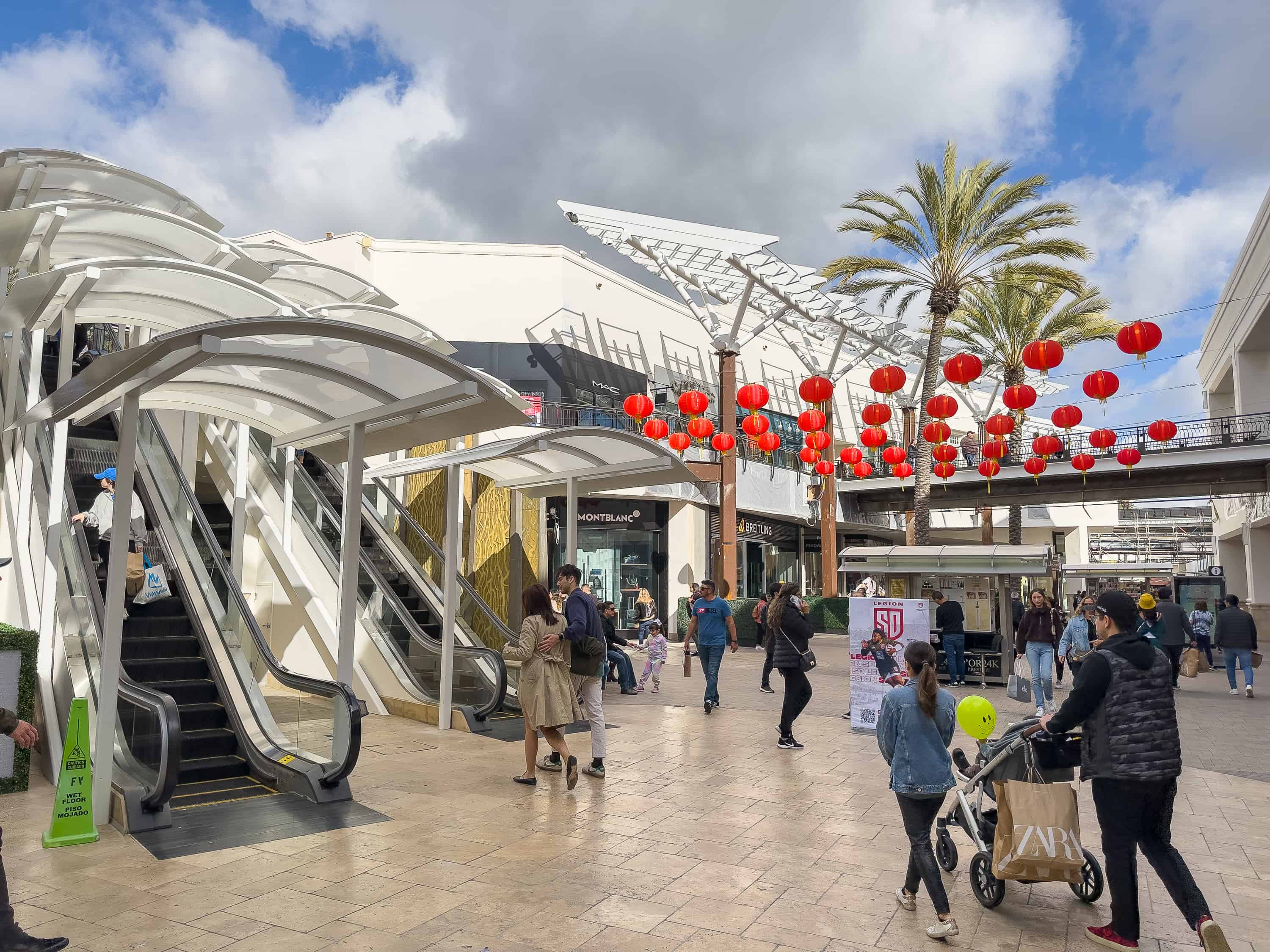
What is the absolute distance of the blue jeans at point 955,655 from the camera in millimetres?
14570

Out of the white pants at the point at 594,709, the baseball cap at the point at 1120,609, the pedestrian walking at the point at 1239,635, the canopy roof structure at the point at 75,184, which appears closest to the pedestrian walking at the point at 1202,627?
the pedestrian walking at the point at 1239,635

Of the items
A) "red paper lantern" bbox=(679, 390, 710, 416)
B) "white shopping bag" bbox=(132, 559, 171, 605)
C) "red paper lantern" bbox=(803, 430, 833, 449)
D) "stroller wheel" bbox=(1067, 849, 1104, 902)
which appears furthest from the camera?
"red paper lantern" bbox=(803, 430, 833, 449)

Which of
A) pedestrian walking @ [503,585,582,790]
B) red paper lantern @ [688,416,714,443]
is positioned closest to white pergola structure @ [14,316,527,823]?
pedestrian walking @ [503,585,582,790]

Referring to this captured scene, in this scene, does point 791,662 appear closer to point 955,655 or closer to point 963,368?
point 955,655

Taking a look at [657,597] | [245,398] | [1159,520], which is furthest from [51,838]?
[1159,520]

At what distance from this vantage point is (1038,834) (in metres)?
4.35

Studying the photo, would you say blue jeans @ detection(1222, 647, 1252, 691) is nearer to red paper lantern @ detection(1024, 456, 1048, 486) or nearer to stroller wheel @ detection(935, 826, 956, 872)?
red paper lantern @ detection(1024, 456, 1048, 486)

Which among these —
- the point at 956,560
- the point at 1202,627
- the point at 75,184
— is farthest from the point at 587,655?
the point at 1202,627

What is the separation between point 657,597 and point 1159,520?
224ft

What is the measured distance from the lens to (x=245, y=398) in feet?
26.8

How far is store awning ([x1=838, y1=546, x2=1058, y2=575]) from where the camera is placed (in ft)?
48.4

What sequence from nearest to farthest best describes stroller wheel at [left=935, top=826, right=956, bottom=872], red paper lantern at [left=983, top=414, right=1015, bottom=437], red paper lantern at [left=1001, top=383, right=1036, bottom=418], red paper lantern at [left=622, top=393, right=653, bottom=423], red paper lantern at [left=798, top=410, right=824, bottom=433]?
stroller wheel at [left=935, top=826, right=956, bottom=872], red paper lantern at [left=1001, top=383, right=1036, bottom=418], red paper lantern at [left=983, top=414, right=1015, bottom=437], red paper lantern at [left=622, top=393, right=653, bottom=423], red paper lantern at [left=798, top=410, right=824, bottom=433]

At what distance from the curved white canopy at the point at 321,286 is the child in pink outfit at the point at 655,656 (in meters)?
7.22

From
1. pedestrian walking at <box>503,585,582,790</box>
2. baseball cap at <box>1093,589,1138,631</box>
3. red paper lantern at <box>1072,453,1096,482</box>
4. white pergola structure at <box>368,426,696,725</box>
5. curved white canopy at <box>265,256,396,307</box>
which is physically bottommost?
pedestrian walking at <box>503,585,582,790</box>
